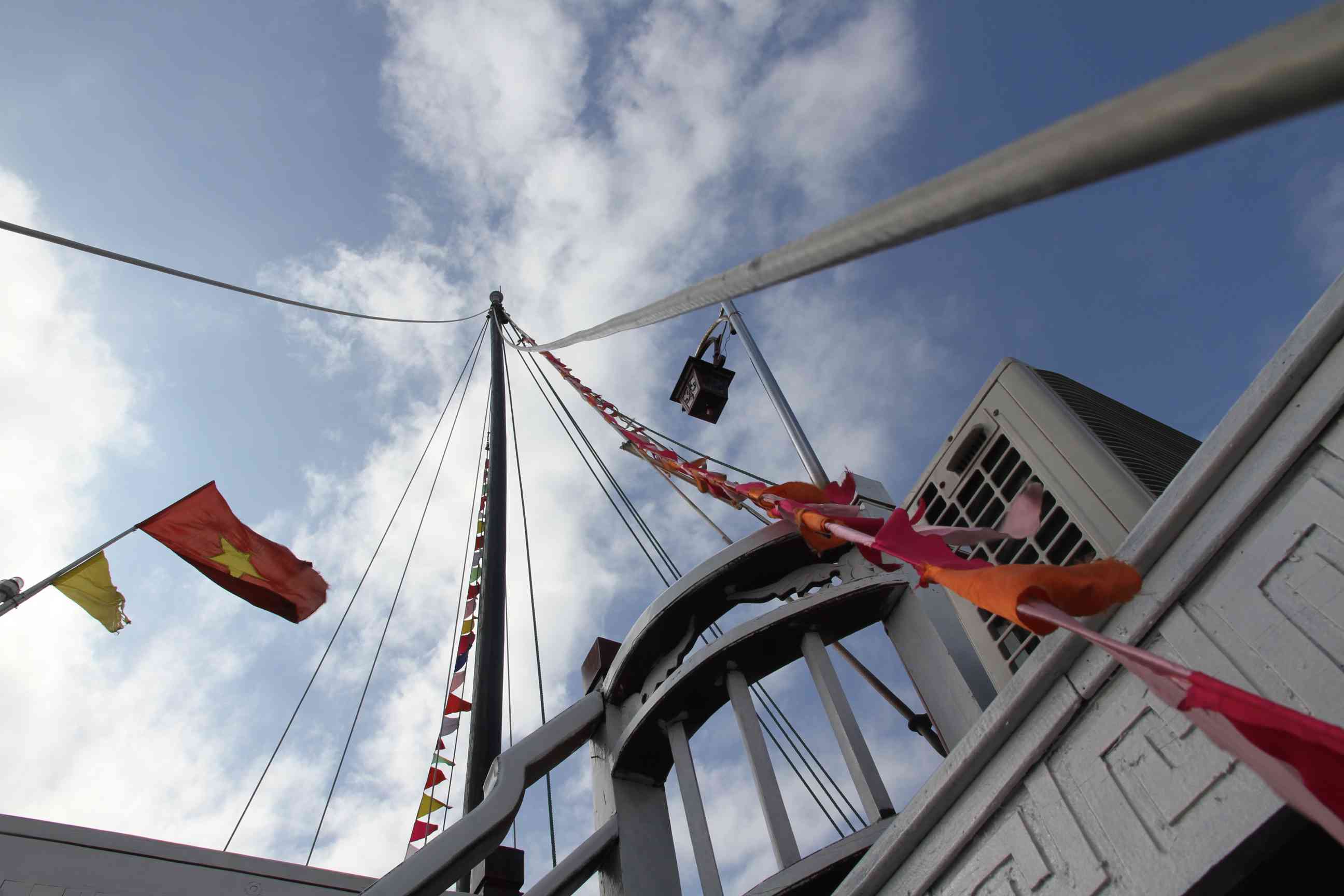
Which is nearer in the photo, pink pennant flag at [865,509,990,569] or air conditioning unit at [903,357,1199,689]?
pink pennant flag at [865,509,990,569]

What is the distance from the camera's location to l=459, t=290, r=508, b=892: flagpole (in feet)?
22.9

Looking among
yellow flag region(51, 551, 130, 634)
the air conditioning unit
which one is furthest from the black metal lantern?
yellow flag region(51, 551, 130, 634)

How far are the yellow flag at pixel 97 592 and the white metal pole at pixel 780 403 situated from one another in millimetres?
6154

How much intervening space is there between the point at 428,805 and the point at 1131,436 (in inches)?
247

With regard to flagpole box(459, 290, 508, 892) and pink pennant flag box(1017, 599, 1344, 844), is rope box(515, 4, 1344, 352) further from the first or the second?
flagpole box(459, 290, 508, 892)

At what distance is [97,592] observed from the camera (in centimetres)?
724

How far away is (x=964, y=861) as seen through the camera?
9.96ft

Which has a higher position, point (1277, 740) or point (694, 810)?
point (694, 810)

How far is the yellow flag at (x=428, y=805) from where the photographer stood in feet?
22.9

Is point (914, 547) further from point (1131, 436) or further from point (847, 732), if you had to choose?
point (1131, 436)

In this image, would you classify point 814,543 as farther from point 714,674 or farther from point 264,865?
point 264,865

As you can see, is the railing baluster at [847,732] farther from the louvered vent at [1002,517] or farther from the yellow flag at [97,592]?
the yellow flag at [97,592]

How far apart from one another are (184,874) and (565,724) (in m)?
2.30

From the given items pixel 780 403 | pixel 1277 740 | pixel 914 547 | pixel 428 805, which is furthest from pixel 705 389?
pixel 1277 740
